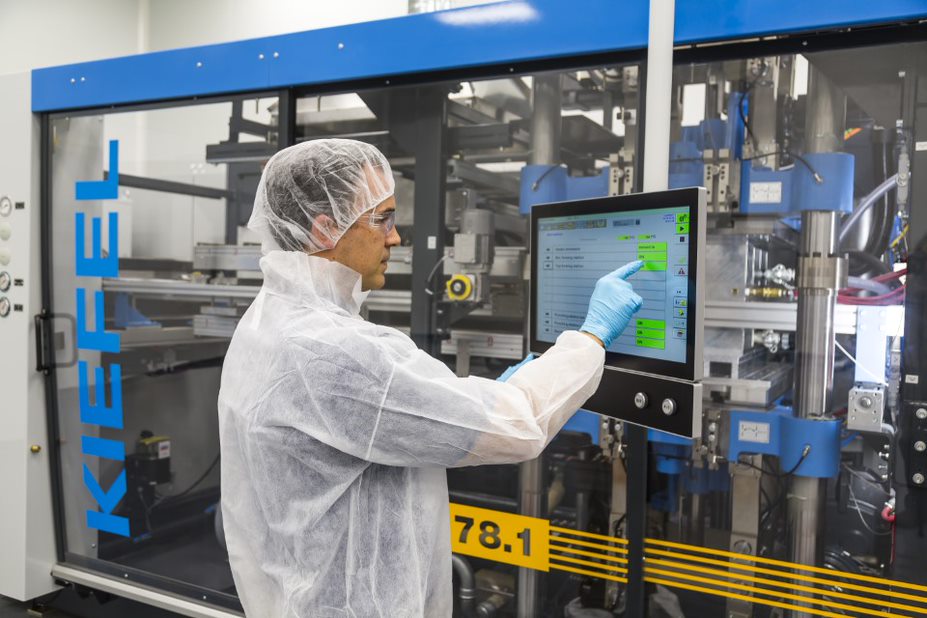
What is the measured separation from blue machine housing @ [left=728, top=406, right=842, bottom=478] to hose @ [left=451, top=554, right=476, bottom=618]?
0.86m

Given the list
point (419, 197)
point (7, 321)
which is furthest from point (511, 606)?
point (7, 321)

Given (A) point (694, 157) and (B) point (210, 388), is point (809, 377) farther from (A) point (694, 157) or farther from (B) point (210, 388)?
(B) point (210, 388)

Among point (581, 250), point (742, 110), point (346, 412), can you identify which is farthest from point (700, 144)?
point (346, 412)

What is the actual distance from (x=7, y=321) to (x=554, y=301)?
2.15 m

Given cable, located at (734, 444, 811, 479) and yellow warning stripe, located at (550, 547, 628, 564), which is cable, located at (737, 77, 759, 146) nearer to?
cable, located at (734, 444, 811, 479)

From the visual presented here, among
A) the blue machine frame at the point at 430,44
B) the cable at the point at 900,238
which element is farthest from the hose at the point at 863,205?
the blue machine frame at the point at 430,44

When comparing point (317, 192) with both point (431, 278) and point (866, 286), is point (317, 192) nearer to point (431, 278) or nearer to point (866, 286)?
point (431, 278)

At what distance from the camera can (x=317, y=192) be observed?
132 cm

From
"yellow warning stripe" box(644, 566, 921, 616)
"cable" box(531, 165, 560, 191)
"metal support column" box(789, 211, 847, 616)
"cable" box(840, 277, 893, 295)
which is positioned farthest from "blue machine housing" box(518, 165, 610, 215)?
"yellow warning stripe" box(644, 566, 921, 616)

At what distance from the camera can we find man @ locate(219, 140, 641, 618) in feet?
3.91

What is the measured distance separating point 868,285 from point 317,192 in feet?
4.62

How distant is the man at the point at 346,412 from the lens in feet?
3.91

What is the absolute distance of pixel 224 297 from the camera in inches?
103

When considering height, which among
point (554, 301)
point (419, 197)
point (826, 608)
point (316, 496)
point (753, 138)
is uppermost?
point (753, 138)
